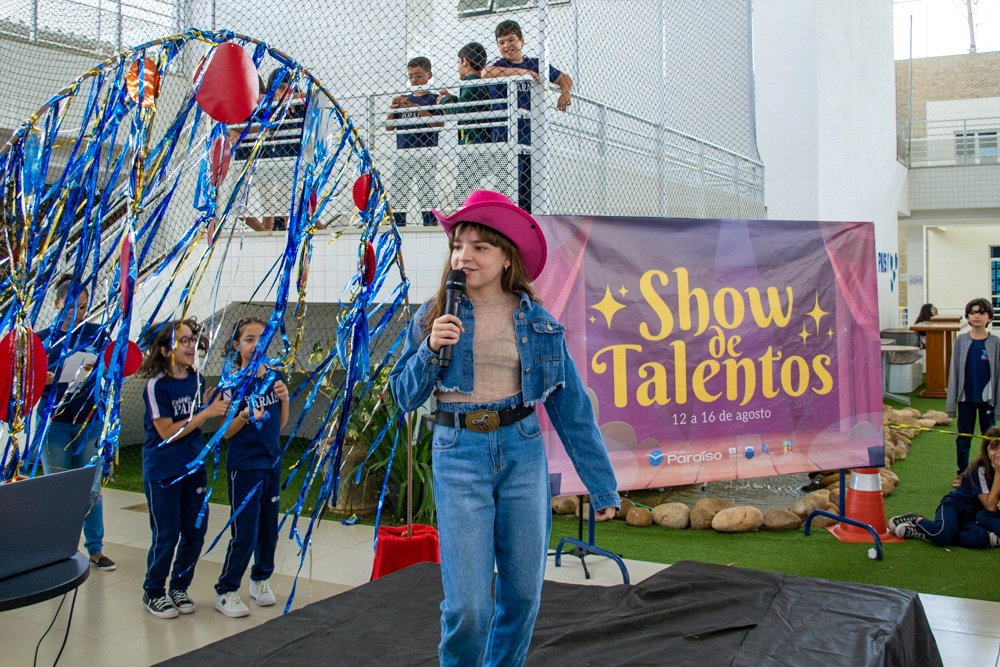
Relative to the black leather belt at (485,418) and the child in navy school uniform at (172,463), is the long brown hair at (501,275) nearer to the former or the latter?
the black leather belt at (485,418)

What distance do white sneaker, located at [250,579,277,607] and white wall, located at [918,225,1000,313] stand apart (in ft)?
60.0

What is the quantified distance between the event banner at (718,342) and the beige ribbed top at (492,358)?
6.07ft

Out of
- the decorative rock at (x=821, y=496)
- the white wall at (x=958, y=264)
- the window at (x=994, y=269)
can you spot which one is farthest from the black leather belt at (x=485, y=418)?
the window at (x=994, y=269)

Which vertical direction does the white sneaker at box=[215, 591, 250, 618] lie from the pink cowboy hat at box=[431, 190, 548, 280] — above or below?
below

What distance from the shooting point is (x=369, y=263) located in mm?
3469

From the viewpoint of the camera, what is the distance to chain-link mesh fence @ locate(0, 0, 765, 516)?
5.43m

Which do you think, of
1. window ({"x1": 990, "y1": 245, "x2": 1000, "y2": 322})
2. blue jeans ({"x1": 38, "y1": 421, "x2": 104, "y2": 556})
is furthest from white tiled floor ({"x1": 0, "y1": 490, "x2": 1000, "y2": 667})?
window ({"x1": 990, "y1": 245, "x2": 1000, "y2": 322})

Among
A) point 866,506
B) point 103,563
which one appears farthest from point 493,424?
point 866,506

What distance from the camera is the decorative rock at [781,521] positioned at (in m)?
5.15

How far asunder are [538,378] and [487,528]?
0.43 meters

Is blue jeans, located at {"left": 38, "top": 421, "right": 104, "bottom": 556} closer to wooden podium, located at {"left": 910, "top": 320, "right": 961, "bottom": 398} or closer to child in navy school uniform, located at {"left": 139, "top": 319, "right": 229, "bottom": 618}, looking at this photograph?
child in navy school uniform, located at {"left": 139, "top": 319, "right": 229, "bottom": 618}

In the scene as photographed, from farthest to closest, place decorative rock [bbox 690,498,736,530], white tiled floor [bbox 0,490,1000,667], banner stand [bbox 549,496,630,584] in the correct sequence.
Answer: decorative rock [bbox 690,498,736,530] < banner stand [bbox 549,496,630,584] < white tiled floor [bbox 0,490,1000,667]

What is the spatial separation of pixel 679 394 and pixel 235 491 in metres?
2.31

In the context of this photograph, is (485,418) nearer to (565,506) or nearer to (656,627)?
(656,627)
